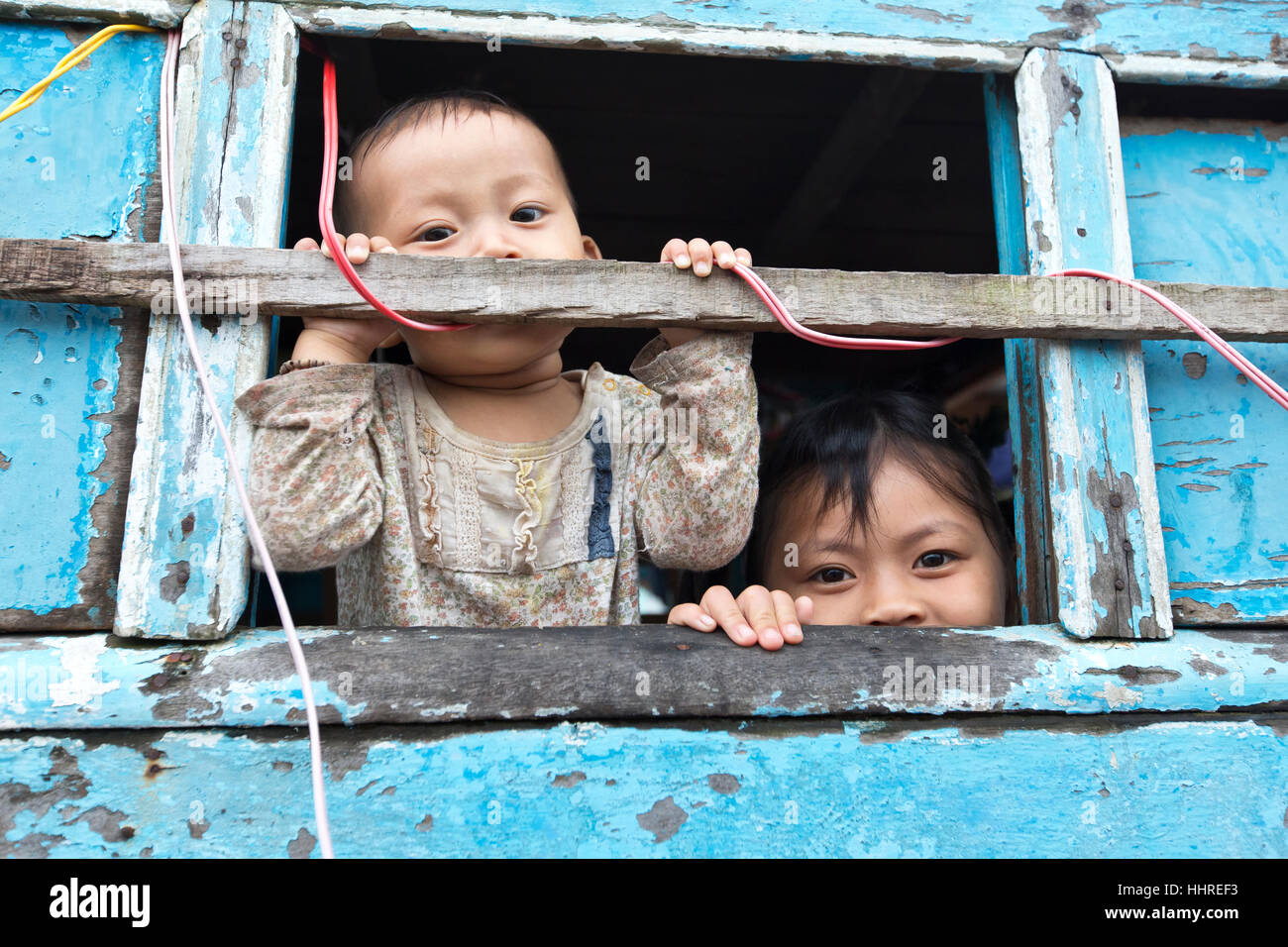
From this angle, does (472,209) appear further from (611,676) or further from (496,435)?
(611,676)

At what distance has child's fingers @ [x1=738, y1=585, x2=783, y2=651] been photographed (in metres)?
1.33

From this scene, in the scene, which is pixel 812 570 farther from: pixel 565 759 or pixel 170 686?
pixel 170 686

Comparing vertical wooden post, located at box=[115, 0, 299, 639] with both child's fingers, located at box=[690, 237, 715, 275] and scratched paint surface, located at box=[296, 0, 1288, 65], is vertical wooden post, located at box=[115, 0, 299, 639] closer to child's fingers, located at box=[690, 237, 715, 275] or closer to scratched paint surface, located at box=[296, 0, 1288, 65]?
scratched paint surface, located at box=[296, 0, 1288, 65]

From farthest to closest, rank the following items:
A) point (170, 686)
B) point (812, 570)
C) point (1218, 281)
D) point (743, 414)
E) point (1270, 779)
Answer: point (812, 570)
point (1218, 281)
point (743, 414)
point (1270, 779)
point (170, 686)

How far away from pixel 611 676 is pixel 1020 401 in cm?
Answer: 82

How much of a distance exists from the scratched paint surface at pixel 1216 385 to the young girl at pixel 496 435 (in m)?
0.65

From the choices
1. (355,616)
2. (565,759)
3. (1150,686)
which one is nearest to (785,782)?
(565,759)

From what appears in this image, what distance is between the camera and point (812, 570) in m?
1.94

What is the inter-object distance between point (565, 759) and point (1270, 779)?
0.94 m

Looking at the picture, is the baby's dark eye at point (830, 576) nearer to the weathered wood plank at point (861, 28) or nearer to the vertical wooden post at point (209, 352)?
the weathered wood plank at point (861, 28)

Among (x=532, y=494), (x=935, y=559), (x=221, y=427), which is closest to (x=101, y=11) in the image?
(x=221, y=427)

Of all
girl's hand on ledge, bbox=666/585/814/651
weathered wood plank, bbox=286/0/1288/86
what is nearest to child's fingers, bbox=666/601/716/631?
girl's hand on ledge, bbox=666/585/814/651

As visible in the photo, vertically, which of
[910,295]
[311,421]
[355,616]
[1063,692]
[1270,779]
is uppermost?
[910,295]

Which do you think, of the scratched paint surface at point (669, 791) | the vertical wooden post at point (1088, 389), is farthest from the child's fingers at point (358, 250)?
the vertical wooden post at point (1088, 389)
